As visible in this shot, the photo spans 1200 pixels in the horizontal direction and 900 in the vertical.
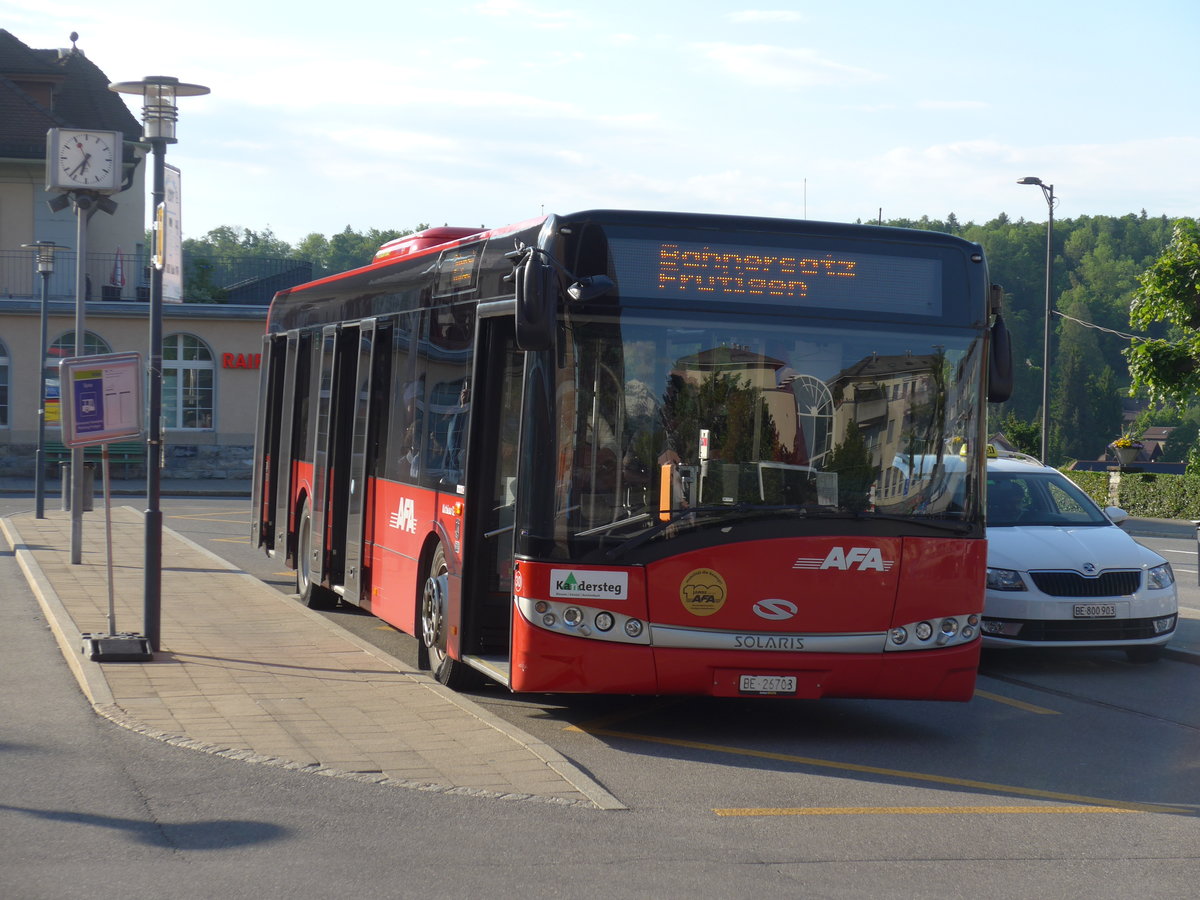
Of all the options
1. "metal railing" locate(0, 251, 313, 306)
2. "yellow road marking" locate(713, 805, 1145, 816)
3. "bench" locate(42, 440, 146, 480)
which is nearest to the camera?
"yellow road marking" locate(713, 805, 1145, 816)

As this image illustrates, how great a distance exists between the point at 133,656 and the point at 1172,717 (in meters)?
7.27

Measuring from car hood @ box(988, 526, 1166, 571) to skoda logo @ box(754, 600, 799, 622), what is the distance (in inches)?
153

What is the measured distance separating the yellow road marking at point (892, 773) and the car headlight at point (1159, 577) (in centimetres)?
459

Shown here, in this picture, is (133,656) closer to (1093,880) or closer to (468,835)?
(468,835)

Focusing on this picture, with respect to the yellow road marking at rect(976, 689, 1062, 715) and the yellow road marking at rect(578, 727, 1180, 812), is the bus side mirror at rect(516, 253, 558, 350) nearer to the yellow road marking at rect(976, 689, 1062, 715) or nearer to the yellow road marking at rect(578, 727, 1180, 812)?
the yellow road marking at rect(578, 727, 1180, 812)

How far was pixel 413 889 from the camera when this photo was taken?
5637 mm

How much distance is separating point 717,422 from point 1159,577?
5425 millimetres

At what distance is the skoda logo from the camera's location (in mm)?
8500

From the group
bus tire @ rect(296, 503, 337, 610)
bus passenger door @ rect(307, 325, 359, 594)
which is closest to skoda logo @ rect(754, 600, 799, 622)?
bus passenger door @ rect(307, 325, 359, 594)

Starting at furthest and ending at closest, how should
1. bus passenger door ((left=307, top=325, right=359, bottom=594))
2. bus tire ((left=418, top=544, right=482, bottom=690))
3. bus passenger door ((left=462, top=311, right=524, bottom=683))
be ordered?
1. bus passenger door ((left=307, top=325, right=359, bottom=594))
2. bus tire ((left=418, top=544, right=482, bottom=690))
3. bus passenger door ((left=462, top=311, right=524, bottom=683))

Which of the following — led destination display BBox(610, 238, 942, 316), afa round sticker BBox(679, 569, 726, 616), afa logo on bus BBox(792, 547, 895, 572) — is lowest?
afa round sticker BBox(679, 569, 726, 616)

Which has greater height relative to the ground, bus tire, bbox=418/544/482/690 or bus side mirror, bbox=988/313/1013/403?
bus side mirror, bbox=988/313/1013/403

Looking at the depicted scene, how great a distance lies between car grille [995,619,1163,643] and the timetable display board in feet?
23.1

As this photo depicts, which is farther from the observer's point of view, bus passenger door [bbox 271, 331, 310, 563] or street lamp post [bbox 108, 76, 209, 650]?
bus passenger door [bbox 271, 331, 310, 563]
